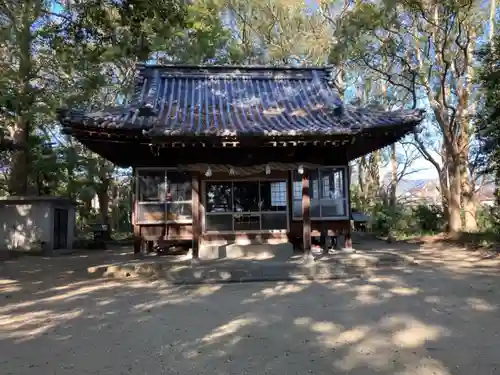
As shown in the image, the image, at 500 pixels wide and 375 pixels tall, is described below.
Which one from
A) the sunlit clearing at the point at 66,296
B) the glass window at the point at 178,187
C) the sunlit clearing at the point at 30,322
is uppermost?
the glass window at the point at 178,187

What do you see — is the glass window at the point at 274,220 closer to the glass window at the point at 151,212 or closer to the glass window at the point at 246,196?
the glass window at the point at 246,196

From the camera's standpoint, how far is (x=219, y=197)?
40.7 ft

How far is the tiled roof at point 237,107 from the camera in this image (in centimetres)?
1045

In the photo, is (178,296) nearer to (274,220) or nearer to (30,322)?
(30,322)

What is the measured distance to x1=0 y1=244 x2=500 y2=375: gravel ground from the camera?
13.9 ft

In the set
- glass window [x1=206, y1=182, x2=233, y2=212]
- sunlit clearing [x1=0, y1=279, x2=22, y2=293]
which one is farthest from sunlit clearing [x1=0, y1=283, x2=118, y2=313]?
glass window [x1=206, y1=182, x2=233, y2=212]

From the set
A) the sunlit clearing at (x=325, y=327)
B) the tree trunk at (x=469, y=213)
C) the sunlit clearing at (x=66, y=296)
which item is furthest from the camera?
the tree trunk at (x=469, y=213)

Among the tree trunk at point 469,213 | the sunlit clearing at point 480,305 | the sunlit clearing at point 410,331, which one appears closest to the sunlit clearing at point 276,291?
the sunlit clearing at point 410,331

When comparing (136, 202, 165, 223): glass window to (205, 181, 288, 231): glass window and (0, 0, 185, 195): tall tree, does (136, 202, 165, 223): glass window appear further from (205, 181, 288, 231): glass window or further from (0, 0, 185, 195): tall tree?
(0, 0, 185, 195): tall tree

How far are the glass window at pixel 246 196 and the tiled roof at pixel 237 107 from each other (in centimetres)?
186

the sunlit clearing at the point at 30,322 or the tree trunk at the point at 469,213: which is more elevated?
the tree trunk at the point at 469,213

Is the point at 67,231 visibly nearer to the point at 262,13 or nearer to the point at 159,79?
the point at 159,79

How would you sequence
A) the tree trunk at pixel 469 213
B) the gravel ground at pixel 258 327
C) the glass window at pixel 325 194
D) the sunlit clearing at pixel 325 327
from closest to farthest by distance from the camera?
→ the gravel ground at pixel 258 327 → the sunlit clearing at pixel 325 327 → the glass window at pixel 325 194 → the tree trunk at pixel 469 213

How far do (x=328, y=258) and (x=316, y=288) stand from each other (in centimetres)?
264
